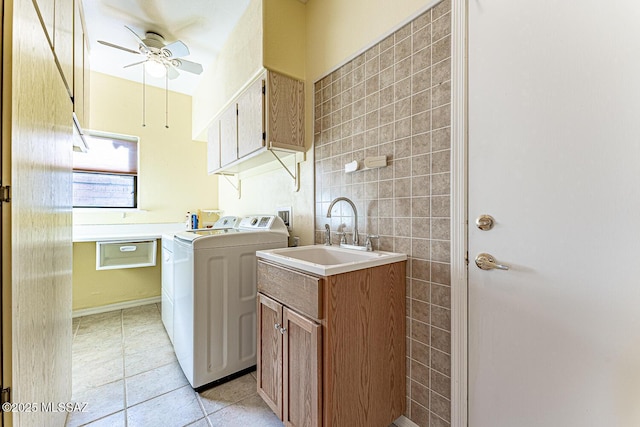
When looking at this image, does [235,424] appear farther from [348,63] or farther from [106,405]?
[348,63]

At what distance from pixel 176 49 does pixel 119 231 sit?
7.31 ft

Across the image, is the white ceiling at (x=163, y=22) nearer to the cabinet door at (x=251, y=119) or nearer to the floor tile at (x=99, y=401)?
the cabinet door at (x=251, y=119)

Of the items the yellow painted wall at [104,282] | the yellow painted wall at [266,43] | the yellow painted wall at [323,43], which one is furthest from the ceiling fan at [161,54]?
the yellow painted wall at [104,282]

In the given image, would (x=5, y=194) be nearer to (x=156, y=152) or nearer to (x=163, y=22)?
(x=163, y=22)

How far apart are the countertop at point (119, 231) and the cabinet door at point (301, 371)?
2.60 metres

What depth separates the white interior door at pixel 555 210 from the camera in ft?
2.57

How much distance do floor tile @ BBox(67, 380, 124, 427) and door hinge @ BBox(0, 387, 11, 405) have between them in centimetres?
113

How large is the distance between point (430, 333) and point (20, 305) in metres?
Answer: 1.53

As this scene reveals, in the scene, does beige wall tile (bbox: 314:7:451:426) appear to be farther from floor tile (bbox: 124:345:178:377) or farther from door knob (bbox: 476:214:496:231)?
floor tile (bbox: 124:345:178:377)

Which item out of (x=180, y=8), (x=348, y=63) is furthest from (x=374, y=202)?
(x=180, y=8)

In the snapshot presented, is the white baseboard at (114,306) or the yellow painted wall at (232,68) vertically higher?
the yellow painted wall at (232,68)

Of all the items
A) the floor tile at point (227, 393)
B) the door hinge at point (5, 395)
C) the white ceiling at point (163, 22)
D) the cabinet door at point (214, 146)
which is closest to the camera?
the door hinge at point (5, 395)

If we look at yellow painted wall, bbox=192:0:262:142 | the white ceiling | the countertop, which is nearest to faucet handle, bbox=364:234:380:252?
yellow painted wall, bbox=192:0:262:142

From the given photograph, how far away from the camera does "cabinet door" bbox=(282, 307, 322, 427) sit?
3.54 feet
